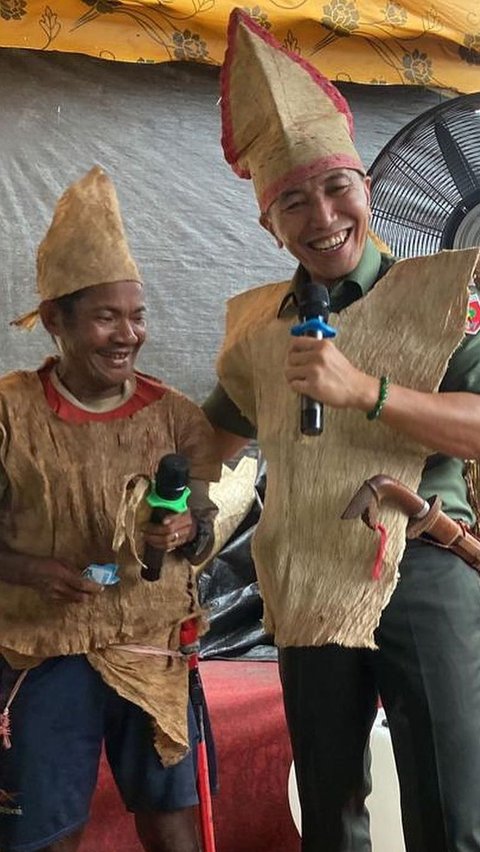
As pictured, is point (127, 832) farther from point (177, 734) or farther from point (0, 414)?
point (0, 414)

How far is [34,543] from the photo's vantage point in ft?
4.44

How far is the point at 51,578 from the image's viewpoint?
1303 millimetres

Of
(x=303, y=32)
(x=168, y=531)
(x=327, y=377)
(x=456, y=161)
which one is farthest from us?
(x=303, y=32)

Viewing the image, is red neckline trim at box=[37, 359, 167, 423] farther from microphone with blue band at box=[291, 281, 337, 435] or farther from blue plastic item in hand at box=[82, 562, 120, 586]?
microphone with blue band at box=[291, 281, 337, 435]

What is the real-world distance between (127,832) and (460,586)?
1193 millimetres

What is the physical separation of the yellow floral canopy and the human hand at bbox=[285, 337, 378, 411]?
64.3 inches

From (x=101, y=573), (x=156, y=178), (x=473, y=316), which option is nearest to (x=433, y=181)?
(x=156, y=178)

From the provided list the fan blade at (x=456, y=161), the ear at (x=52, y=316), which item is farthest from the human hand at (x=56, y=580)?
the fan blade at (x=456, y=161)

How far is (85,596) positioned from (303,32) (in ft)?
5.94

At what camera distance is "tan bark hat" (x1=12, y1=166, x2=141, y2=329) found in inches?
53.3

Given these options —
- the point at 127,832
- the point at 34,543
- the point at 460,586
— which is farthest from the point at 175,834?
the point at 127,832

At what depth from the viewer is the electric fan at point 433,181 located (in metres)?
2.04

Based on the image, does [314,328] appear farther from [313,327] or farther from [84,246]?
[84,246]

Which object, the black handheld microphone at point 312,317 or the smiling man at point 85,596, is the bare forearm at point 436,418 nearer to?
the black handheld microphone at point 312,317
